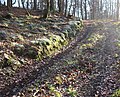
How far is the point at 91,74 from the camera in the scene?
13.6 metres

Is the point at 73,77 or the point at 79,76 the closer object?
the point at 73,77

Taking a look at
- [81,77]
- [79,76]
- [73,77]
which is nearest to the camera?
[73,77]

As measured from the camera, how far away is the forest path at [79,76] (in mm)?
10883

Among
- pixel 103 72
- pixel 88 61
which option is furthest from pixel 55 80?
pixel 88 61

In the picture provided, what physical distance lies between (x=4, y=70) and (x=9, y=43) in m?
3.47

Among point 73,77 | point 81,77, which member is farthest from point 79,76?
point 73,77

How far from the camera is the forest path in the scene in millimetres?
10883

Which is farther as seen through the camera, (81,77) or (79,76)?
(79,76)

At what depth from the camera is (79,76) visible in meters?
13.2

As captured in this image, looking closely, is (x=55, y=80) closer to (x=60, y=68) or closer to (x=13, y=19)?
(x=60, y=68)

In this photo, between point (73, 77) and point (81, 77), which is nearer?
point (73, 77)

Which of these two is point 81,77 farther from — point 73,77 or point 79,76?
point 73,77

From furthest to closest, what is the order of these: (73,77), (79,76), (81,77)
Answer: (79,76), (81,77), (73,77)

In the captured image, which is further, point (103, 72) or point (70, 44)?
point (70, 44)
